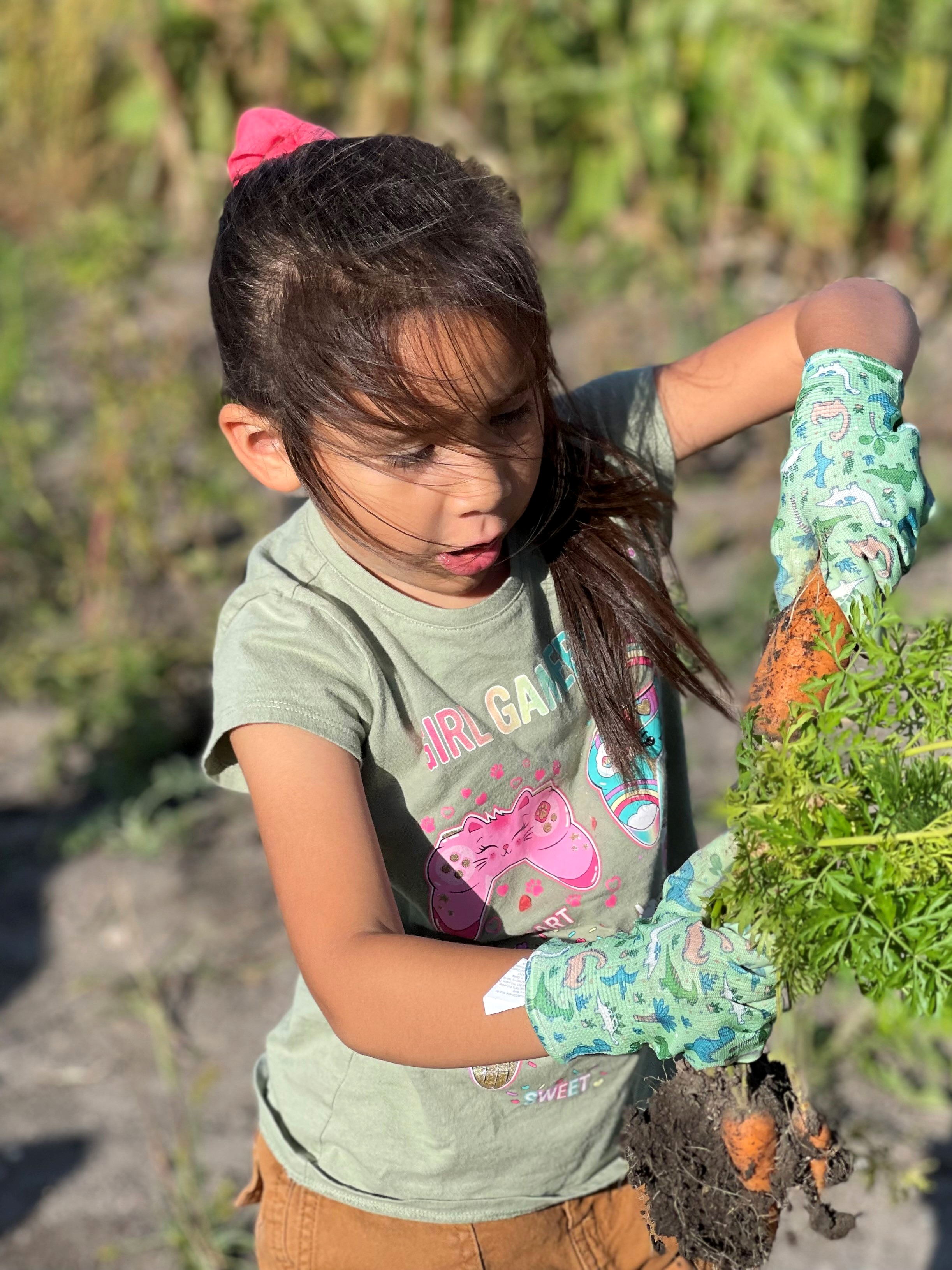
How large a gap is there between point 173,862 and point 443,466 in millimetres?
2660

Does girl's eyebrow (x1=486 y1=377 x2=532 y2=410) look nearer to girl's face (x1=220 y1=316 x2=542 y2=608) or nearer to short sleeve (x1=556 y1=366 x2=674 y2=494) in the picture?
girl's face (x1=220 y1=316 x2=542 y2=608)

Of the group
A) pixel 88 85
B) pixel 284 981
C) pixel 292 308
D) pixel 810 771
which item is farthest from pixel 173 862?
pixel 88 85

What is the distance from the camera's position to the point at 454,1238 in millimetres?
1621

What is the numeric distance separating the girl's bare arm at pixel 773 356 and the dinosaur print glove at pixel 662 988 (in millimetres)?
677

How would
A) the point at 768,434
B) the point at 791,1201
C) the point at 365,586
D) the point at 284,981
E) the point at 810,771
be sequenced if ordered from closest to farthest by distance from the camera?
the point at 810,771, the point at 365,586, the point at 791,1201, the point at 284,981, the point at 768,434

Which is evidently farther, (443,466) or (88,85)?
(88,85)

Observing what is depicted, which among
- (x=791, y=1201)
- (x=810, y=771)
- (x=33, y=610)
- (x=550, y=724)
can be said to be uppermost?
(x=810, y=771)

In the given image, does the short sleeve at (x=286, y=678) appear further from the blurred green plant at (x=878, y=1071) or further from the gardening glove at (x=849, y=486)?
the blurred green plant at (x=878, y=1071)

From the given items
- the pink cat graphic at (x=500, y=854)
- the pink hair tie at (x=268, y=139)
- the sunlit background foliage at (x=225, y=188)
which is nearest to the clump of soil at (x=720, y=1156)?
the pink cat graphic at (x=500, y=854)

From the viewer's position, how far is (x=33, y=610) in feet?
15.2

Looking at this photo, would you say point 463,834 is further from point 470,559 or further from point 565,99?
point 565,99

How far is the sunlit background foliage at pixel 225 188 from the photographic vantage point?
4.43m

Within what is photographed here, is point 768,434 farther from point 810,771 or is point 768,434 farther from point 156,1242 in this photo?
point 810,771

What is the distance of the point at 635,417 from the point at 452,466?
452 mm
